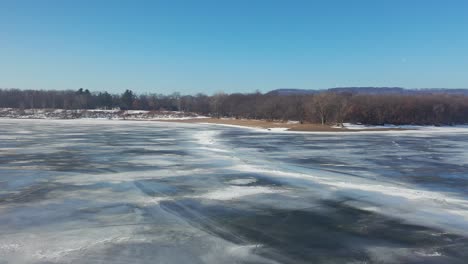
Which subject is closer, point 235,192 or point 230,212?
point 230,212

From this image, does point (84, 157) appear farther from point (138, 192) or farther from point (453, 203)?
point (453, 203)

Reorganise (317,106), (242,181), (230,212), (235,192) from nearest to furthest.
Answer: (230,212), (235,192), (242,181), (317,106)

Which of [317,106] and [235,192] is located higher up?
[317,106]

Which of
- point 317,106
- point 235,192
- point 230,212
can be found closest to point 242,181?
point 235,192

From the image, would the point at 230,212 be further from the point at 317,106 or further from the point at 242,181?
the point at 317,106

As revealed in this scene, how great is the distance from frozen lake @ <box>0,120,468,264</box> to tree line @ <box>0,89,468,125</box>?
4567 cm

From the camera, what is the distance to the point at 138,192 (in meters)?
12.4

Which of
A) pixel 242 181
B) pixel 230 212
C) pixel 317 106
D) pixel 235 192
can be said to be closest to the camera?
pixel 230 212

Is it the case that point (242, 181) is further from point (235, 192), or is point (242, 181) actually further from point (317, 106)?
point (317, 106)

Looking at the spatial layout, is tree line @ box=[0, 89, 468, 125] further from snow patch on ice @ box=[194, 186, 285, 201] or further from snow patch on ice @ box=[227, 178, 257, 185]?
snow patch on ice @ box=[194, 186, 285, 201]

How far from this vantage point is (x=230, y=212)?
33.3 ft

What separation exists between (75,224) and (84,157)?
1232cm

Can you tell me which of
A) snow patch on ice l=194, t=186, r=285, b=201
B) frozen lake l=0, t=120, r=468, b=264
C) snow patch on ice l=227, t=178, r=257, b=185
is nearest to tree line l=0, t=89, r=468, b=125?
frozen lake l=0, t=120, r=468, b=264

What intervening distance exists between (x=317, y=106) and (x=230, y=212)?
178ft
